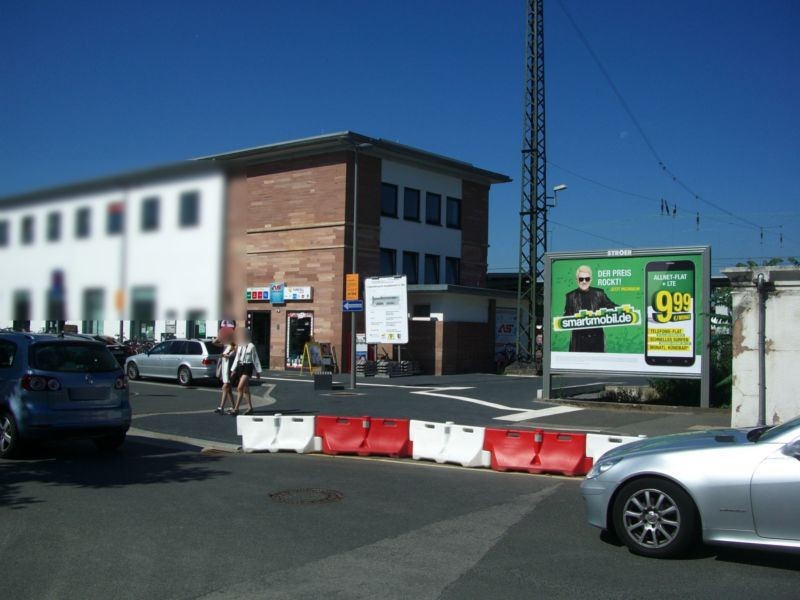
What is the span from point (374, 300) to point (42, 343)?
1860cm

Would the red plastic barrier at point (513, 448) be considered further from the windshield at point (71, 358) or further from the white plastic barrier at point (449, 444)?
the windshield at point (71, 358)

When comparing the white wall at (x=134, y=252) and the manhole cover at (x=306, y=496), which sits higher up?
the white wall at (x=134, y=252)

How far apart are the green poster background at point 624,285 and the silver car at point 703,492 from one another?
11.9 metres

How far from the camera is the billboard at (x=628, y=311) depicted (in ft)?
58.5

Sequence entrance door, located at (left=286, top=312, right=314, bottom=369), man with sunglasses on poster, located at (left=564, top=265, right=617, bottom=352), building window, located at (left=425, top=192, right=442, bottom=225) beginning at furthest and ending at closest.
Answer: building window, located at (left=425, top=192, right=442, bottom=225) < entrance door, located at (left=286, top=312, right=314, bottom=369) < man with sunglasses on poster, located at (left=564, top=265, right=617, bottom=352)

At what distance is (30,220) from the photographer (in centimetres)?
382

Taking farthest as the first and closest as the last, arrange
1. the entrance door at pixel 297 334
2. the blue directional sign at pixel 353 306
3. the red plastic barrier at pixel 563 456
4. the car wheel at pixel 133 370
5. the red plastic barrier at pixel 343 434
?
the entrance door at pixel 297 334, the car wheel at pixel 133 370, the blue directional sign at pixel 353 306, the red plastic barrier at pixel 343 434, the red plastic barrier at pixel 563 456

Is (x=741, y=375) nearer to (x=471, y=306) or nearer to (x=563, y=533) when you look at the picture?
(x=563, y=533)

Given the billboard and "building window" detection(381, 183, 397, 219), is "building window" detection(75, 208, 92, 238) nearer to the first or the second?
the billboard

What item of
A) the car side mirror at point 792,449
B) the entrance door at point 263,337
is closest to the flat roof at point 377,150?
the entrance door at point 263,337

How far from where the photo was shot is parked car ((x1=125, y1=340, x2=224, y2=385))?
957 inches

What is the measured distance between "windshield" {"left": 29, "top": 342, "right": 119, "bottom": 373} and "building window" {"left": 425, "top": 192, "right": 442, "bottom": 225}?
85.8 feet

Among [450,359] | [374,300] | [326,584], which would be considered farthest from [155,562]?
[450,359]

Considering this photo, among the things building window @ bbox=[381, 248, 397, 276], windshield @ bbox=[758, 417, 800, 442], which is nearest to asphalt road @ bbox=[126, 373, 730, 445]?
windshield @ bbox=[758, 417, 800, 442]
